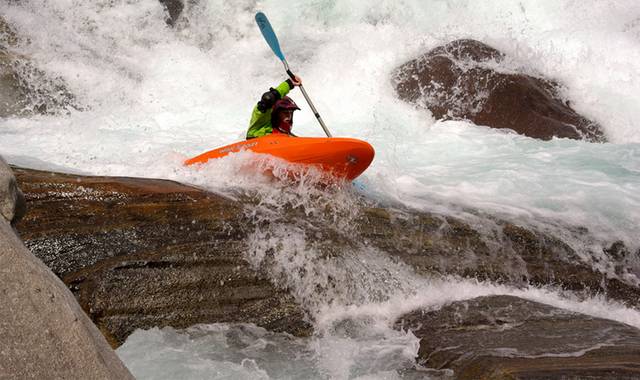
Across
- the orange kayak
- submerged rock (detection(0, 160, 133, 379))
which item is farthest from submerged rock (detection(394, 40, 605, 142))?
submerged rock (detection(0, 160, 133, 379))

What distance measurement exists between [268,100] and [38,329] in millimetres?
4875

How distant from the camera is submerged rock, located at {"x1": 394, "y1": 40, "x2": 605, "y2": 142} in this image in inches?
386

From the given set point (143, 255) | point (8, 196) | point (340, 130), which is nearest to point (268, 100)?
point (143, 255)

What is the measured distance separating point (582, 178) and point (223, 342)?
5351 mm

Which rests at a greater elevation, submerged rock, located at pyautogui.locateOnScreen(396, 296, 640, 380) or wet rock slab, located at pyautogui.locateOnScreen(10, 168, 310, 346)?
wet rock slab, located at pyautogui.locateOnScreen(10, 168, 310, 346)

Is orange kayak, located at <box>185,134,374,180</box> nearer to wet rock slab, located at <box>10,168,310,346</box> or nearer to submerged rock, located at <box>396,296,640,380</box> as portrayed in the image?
wet rock slab, located at <box>10,168,310,346</box>

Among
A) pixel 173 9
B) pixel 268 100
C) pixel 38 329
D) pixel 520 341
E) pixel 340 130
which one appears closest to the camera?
pixel 38 329

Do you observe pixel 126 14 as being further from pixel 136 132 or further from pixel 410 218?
pixel 410 218

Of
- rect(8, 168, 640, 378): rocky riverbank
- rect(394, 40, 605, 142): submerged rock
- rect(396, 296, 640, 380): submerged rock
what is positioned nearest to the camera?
rect(396, 296, 640, 380): submerged rock

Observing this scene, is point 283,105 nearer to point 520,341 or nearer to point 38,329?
point 520,341

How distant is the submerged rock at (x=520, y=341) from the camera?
3.10m

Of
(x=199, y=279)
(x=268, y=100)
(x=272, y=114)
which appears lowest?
(x=199, y=279)

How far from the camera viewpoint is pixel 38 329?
5.65 feet

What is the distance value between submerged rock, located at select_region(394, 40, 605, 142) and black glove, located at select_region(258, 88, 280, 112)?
4.55 meters
